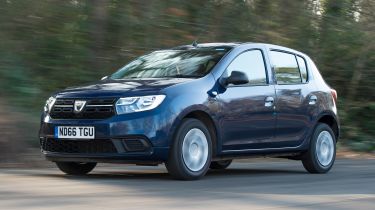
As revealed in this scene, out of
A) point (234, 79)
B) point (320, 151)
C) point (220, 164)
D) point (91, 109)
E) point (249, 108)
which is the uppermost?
point (234, 79)

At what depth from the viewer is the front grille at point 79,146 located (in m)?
8.49

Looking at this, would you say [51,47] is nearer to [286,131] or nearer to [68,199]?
[286,131]

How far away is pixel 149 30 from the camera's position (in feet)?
50.9

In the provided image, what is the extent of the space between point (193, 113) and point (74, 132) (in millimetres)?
1339

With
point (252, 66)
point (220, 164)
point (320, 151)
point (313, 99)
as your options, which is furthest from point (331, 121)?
point (252, 66)

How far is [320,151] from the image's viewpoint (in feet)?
35.7

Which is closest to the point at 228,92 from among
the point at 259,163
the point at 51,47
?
the point at 259,163

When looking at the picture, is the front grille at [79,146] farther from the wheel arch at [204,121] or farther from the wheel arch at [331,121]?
the wheel arch at [331,121]

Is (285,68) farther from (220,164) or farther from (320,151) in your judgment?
(220,164)

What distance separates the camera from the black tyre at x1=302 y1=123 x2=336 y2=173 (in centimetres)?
1073

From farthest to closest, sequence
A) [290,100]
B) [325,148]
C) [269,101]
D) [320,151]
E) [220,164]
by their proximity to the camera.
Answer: [220,164] → [325,148] → [320,151] → [290,100] → [269,101]

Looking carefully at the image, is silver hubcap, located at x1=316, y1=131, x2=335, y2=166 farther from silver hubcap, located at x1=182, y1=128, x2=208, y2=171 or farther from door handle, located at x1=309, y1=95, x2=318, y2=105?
silver hubcap, located at x1=182, y1=128, x2=208, y2=171

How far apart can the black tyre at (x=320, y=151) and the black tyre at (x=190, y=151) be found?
7.44 feet

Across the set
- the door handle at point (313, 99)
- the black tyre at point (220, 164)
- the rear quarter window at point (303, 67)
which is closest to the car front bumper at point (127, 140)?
the black tyre at point (220, 164)
